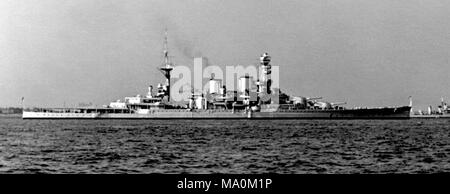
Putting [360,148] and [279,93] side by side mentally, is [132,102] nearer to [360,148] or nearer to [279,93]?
[279,93]

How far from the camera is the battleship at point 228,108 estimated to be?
427 feet

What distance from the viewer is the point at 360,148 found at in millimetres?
32406

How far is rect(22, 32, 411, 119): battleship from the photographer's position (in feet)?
427

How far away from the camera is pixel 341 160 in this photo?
992 inches

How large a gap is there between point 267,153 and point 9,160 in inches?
479

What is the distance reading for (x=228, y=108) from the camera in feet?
452

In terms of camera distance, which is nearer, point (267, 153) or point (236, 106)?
point (267, 153)
